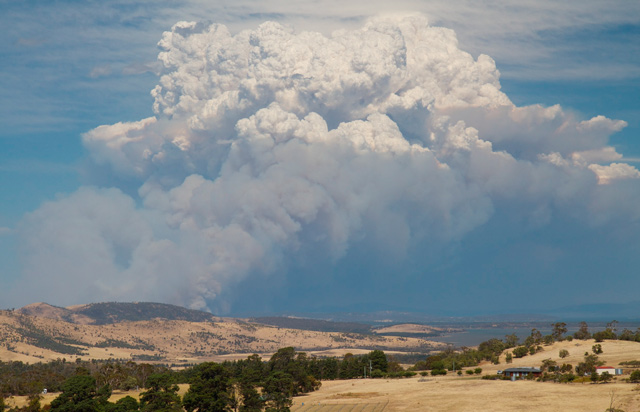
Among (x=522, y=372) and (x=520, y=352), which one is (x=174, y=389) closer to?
(x=522, y=372)

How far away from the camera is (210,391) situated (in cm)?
10244

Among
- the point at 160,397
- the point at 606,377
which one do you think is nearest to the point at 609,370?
the point at 606,377

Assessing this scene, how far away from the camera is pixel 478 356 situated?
16038cm

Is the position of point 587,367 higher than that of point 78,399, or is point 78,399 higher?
point 587,367

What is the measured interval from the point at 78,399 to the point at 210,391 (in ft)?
60.3

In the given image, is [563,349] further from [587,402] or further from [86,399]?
[86,399]

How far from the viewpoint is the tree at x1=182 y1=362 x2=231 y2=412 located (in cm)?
9962

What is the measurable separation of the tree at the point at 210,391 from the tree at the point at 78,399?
41.0 ft

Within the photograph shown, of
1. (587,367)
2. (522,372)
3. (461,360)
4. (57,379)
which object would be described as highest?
(587,367)

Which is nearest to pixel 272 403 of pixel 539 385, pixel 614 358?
pixel 539 385

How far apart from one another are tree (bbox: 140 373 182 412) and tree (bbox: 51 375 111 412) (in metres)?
6.53

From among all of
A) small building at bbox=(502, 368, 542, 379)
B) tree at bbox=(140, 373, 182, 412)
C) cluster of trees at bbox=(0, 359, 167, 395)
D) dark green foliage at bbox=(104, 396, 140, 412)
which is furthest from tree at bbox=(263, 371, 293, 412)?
small building at bbox=(502, 368, 542, 379)

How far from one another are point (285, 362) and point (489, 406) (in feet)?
189

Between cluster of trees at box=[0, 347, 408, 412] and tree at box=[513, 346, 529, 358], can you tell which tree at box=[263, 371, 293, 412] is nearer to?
cluster of trees at box=[0, 347, 408, 412]
